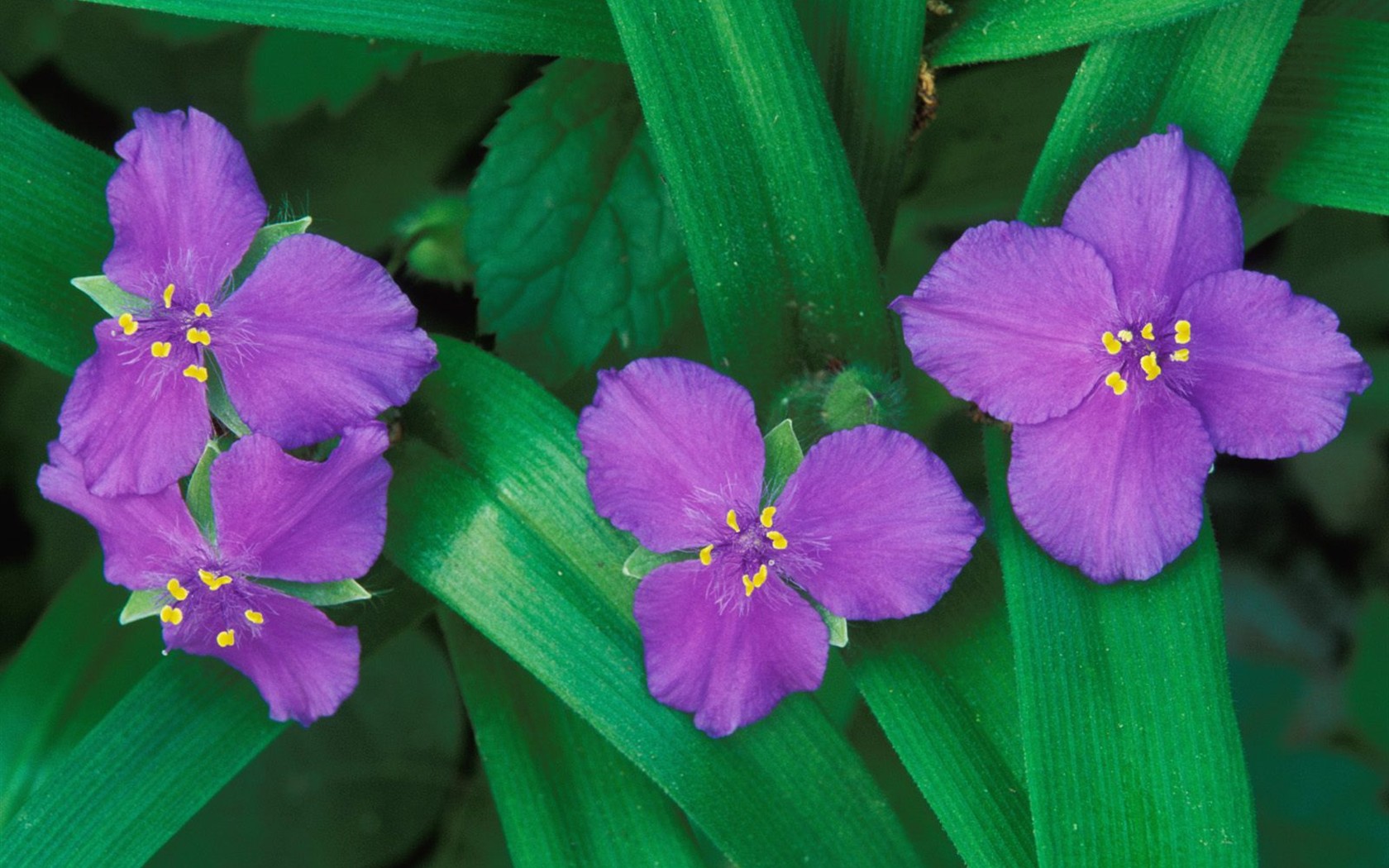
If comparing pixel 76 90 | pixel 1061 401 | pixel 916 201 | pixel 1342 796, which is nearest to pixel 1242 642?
pixel 1342 796

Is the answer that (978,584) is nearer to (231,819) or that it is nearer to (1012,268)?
(1012,268)

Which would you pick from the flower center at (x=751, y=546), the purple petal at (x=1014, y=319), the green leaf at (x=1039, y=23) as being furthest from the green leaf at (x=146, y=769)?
the green leaf at (x=1039, y=23)

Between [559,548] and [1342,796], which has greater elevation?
[559,548]

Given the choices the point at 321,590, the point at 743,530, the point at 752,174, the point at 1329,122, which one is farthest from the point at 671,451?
the point at 1329,122

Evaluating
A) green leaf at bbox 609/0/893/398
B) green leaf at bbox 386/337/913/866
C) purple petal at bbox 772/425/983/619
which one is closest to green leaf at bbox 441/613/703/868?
green leaf at bbox 386/337/913/866

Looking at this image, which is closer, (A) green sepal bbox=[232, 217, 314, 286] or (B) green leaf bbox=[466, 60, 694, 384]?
(A) green sepal bbox=[232, 217, 314, 286]

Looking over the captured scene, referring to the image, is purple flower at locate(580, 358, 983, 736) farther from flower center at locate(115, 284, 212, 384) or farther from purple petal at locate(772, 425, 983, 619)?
flower center at locate(115, 284, 212, 384)
